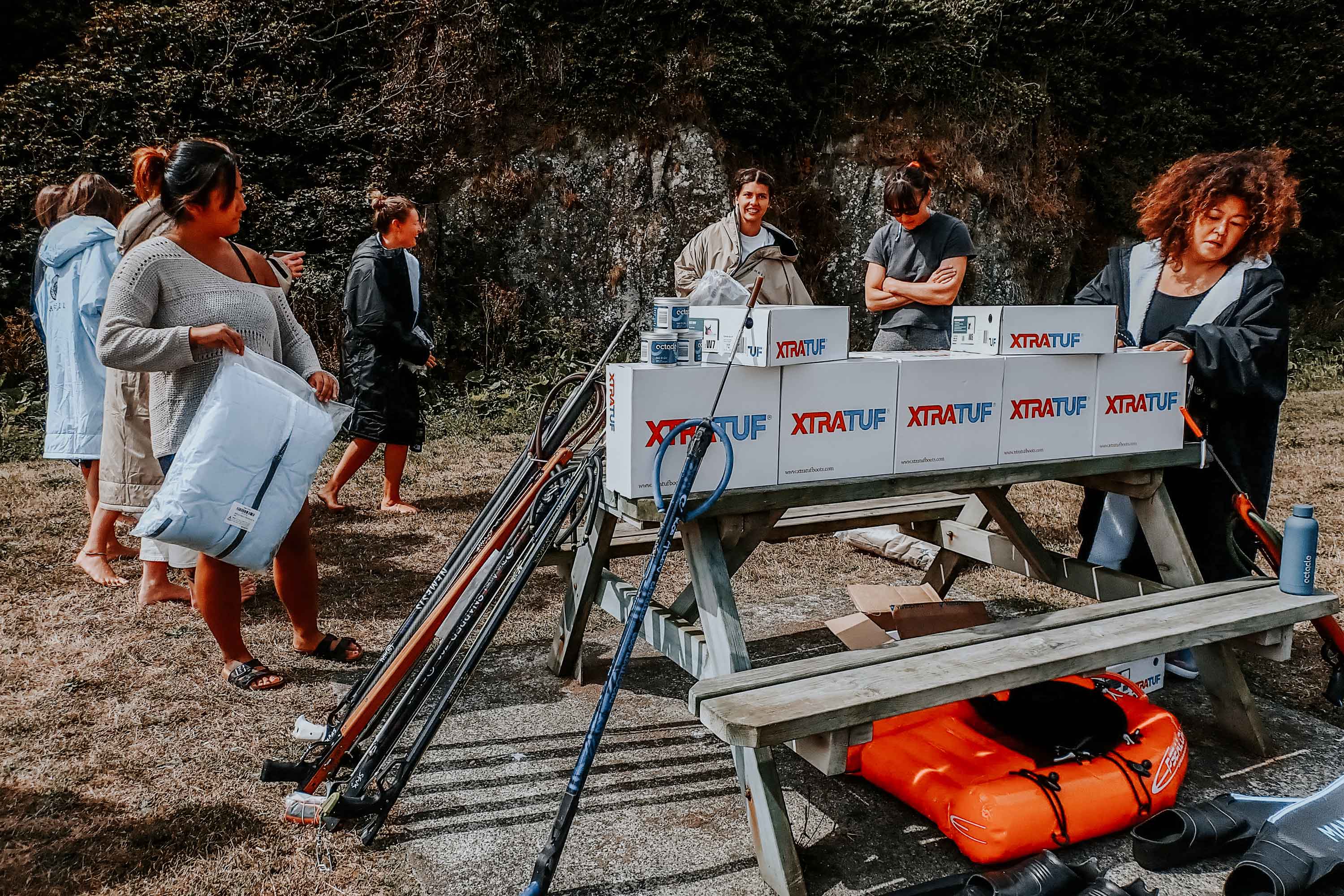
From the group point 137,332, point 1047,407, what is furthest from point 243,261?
point 1047,407

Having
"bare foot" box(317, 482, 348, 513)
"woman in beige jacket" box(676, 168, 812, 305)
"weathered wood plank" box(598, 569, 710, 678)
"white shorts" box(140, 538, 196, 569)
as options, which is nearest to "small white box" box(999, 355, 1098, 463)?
"weathered wood plank" box(598, 569, 710, 678)

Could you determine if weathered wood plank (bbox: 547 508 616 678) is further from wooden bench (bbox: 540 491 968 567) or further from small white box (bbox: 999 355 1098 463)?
small white box (bbox: 999 355 1098 463)

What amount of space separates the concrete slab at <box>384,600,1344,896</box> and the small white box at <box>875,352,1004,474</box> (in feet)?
3.48

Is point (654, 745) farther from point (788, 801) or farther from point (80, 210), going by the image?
point (80, 210)

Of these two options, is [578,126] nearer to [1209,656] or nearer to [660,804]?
[1209,656]

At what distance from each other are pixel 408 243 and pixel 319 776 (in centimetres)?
404

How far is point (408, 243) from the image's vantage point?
607 cm

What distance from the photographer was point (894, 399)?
2898mm

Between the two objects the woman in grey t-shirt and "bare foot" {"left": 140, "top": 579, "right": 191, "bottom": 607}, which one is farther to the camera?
the woman in grey t-shirt

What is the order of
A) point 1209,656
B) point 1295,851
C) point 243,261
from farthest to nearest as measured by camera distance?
point 243,261, point 1209,656, point 1295,851

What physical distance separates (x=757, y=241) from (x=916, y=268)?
824mm

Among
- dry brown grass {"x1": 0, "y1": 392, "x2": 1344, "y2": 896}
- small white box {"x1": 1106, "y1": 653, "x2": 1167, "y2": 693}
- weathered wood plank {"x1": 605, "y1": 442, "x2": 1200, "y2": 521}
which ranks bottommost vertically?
dry brown grass {"x1": 0, "y1": 392, "x2": 1344, "y2": 896}

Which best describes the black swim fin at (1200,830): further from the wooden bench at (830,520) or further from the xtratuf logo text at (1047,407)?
the wooden bench at (830,520)

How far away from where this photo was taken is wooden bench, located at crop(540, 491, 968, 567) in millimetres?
3861
